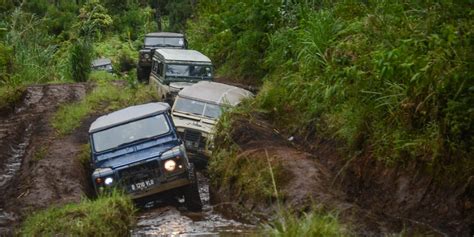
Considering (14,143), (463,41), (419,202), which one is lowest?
(14,143)

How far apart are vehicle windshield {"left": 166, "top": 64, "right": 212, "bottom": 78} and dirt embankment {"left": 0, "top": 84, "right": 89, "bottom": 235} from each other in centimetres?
348

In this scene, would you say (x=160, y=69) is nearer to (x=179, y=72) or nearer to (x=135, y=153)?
(x=179, y=72)

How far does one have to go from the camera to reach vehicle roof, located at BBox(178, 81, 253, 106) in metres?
16.4

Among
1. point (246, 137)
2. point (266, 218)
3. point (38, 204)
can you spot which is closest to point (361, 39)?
point (246, 137)

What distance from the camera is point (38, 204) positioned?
11844mm

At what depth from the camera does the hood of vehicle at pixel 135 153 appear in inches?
479

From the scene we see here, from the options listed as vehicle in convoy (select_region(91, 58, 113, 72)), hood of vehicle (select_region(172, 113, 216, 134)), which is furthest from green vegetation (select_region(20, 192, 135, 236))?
vehicle in convoy (select_region(91, 58, 113, 72))

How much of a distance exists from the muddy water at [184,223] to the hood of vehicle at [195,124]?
2588 mm

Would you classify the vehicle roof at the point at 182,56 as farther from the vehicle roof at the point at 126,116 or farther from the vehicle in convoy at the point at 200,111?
the vehicle roof at the point at 126,116

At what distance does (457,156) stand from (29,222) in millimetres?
5721

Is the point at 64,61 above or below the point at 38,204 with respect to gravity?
below

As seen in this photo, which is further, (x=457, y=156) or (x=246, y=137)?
(x=246, y=137)

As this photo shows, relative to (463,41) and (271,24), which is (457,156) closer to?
(463,41)

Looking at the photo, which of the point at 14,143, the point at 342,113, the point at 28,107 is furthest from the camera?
the point at 28,107
